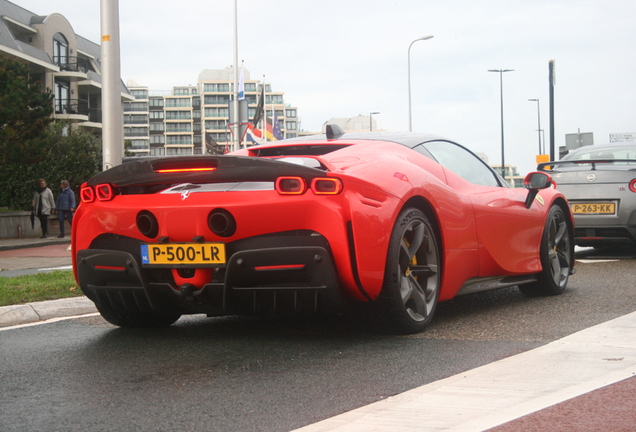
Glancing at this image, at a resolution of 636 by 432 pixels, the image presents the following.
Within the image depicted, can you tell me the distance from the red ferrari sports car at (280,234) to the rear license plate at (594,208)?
4.95 metres

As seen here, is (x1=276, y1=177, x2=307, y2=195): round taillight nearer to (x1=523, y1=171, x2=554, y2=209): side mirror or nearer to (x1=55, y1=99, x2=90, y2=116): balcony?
(x1=523, y1=171, x2=554, y2=209): side mirror

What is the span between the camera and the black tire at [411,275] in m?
4.44

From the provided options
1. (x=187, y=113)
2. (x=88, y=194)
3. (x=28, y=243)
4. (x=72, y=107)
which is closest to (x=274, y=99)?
(x=187, y=113)

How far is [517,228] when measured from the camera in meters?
5.96

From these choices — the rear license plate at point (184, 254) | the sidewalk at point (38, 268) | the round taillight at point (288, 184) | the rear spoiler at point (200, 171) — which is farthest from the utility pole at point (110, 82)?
the round taillight at point (288, 184)

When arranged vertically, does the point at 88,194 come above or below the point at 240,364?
above

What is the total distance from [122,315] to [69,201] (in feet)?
57.5

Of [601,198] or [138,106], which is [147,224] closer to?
[601,198]

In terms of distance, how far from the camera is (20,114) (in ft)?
78.2

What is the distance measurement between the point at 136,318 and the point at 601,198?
21.2ft

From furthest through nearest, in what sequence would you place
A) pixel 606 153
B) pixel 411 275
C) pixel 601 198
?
pixel 606 153 < pixel 601 198 < pixel 411 275

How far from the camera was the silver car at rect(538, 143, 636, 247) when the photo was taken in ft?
31.4

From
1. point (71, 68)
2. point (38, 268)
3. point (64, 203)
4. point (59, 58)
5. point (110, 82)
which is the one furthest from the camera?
point (71, 68)

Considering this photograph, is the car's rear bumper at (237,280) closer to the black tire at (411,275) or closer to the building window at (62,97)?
the black tire at (411,275)
